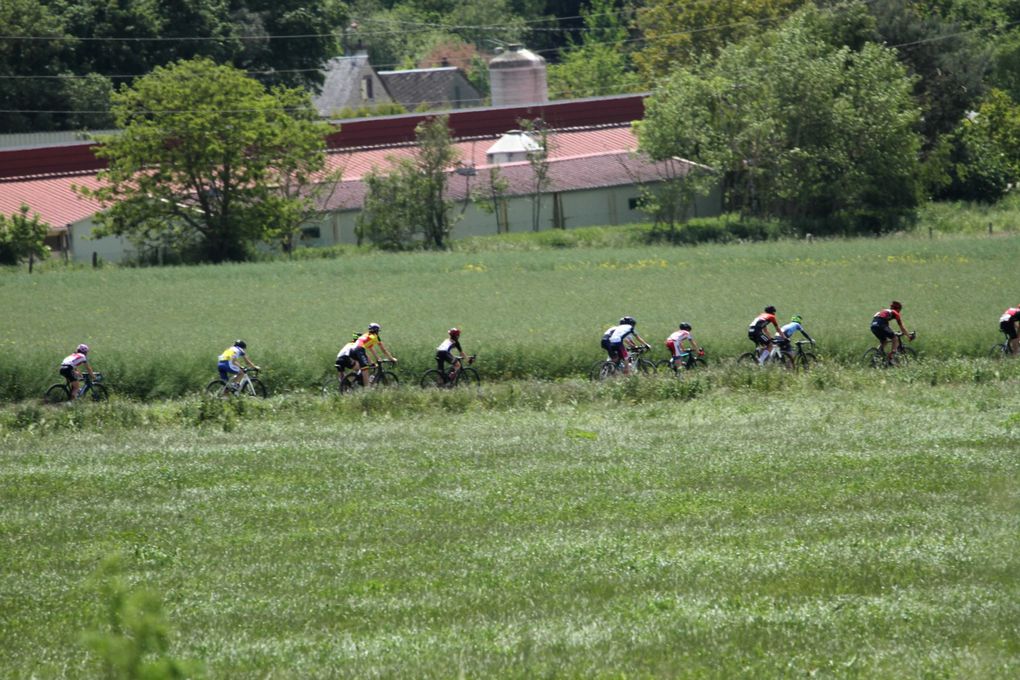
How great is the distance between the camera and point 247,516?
1543cm

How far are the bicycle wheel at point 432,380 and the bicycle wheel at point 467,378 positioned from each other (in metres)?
0.30

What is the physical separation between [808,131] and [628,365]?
3811 centimetres

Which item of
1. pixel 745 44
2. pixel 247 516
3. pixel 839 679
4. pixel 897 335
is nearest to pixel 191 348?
pixel 897 335

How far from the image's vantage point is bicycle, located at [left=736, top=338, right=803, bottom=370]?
28141 millimetres

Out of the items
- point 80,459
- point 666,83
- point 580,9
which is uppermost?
point 580,9

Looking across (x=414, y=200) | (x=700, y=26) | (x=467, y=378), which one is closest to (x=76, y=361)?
(x=467, y=378)

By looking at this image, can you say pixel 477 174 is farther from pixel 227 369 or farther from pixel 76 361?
pixel 76 361

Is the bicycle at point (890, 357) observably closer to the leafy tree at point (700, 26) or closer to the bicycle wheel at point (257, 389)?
the bicycle wheel at point (257, 389)

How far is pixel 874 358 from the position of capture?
2917 centimetres

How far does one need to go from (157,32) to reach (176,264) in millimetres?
27697

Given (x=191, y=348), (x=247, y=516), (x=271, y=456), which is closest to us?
(x=247, y=516)

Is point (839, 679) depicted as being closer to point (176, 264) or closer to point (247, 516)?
point (247, 516)

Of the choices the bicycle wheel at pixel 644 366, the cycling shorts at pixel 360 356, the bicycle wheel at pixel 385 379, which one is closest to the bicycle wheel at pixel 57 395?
the cycling shorts at pixel 360 356

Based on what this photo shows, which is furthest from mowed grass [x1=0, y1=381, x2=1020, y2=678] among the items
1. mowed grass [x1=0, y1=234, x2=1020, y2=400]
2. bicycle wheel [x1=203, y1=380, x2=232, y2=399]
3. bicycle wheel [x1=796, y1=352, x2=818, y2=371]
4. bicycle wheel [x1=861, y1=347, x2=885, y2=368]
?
mowed grass [x1=0, y1=234, x2=1020, y2=400]
